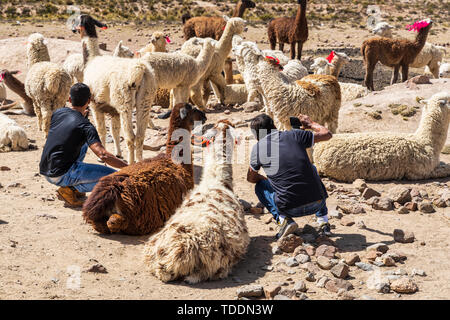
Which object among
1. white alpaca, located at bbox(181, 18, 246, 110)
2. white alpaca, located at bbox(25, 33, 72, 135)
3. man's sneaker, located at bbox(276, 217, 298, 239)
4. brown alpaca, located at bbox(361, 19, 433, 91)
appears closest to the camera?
man's sneaker, located at bbox(276, 217, 298, 239)

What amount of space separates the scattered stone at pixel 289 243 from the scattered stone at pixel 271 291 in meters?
0.88

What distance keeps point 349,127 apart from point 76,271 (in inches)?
253

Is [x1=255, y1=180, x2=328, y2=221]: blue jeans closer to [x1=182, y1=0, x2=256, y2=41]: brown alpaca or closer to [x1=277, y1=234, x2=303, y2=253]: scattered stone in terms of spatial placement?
[x1=277, y1=234, x2=303, y2=253]: scattered stone

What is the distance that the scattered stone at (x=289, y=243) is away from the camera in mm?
4914

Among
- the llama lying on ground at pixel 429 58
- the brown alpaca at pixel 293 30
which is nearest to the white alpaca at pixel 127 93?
the brown alpaca at pixel 293 30

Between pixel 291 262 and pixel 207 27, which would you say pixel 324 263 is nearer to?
pixel 291 262

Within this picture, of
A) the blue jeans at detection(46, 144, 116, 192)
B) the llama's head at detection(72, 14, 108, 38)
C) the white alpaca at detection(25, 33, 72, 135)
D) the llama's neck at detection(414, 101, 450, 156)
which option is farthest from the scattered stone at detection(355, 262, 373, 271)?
the white alpaca at detection(25, 33, 72, 135)

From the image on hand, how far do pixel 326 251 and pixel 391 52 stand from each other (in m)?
10.5

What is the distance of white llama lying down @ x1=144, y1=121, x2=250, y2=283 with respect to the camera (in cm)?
423

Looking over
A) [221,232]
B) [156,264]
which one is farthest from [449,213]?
[156,264]

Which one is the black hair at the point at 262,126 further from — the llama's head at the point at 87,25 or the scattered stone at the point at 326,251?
the llama's head at the point at 87,25

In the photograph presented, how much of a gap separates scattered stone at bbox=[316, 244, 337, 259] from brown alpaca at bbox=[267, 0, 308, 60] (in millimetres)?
12621

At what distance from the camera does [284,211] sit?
521 cm

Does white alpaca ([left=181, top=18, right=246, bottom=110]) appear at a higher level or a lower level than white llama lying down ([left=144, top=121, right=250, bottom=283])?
lower
